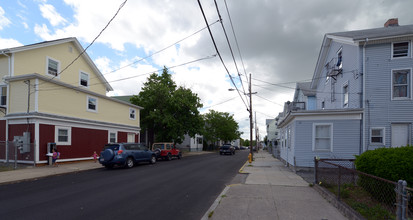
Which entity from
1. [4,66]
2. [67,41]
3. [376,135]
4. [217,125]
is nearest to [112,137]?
[67,41]

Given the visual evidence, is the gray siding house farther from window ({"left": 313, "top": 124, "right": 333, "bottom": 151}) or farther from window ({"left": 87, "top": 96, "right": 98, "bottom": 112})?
window ({"left": 87, "top": 96, "right": 98, "bottom": 112})

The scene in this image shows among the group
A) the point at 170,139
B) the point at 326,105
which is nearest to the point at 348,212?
the point at 326,105

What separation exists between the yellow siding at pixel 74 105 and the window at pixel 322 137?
55.4 feet

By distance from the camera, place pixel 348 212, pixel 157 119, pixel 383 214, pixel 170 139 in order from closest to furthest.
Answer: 1. pixel 383 214
2. pixel 348 212
3. pixel 157 119
4. pixel 170 139

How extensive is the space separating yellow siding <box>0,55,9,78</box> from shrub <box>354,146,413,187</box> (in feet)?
70.4

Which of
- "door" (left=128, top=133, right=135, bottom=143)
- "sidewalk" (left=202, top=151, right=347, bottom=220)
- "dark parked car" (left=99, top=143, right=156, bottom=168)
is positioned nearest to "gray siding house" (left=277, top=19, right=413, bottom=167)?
"sidewalk" (left=202, top=151, right=347, bottom=220)

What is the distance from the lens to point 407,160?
5914 mm

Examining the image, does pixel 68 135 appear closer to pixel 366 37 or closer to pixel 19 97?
pixel 19 97

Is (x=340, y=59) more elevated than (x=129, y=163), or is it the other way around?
(x=340, y=59)

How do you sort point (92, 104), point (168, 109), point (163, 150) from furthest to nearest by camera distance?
point (168, 109) → point (163, 150) → point (92, 104)

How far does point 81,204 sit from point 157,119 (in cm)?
2246

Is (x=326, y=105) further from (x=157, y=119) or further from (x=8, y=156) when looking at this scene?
(x=8, y=156)

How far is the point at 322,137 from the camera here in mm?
14008

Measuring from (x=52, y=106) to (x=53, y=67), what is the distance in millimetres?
5634
